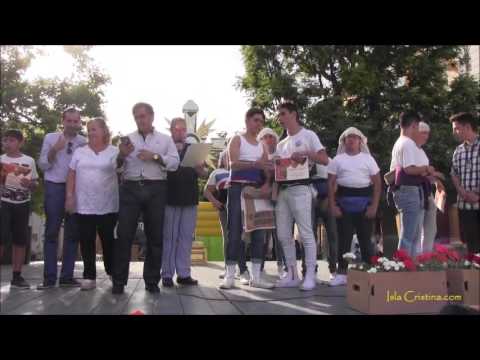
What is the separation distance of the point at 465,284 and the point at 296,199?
1.48 m

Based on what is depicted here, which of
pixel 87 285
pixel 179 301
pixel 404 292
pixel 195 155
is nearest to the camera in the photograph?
pixel 404 292

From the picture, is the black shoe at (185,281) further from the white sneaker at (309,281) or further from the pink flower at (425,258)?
the pink flower at (425,258)

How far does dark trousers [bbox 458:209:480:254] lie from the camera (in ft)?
12.6

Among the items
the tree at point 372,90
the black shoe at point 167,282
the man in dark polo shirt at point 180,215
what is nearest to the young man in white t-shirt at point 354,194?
the man in dark polo shirt at point 180,215

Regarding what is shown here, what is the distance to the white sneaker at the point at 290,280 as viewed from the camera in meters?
4.46

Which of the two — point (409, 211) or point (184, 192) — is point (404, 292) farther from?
point (184, 192)

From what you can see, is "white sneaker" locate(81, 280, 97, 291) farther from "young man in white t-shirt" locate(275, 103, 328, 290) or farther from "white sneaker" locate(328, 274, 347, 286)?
"white sneaker" locate(328, 274, 347, 286)

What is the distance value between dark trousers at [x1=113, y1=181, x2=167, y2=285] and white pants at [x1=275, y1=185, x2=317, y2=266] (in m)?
1.03

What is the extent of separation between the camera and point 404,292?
319cm

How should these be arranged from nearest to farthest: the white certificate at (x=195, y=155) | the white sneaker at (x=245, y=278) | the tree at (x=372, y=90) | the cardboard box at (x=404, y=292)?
the cardboard box at (x=404, y=292) < the white certificate at (x=195, y=155) < the white sneaker at (x=245, y=278) < the tree at (x=372, y=90)

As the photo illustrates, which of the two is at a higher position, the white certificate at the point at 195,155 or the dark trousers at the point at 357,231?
the white certificate at the point at 195,155

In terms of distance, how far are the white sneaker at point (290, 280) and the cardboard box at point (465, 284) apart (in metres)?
1.43

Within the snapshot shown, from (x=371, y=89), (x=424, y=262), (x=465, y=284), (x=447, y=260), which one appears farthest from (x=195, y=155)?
(x=371, y=89)
